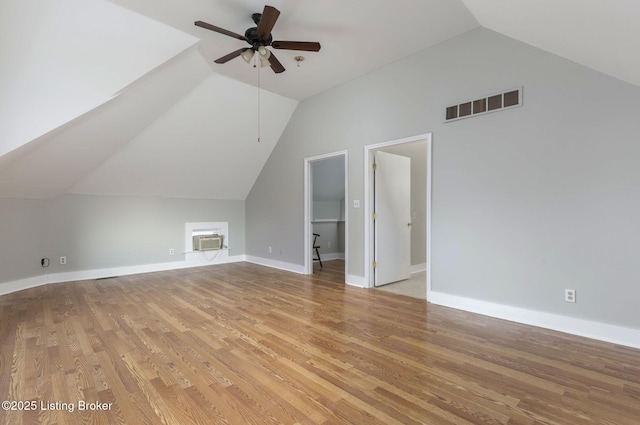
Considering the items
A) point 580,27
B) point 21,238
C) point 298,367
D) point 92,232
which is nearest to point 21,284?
point 21,238

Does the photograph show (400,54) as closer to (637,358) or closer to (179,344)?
(637,358)

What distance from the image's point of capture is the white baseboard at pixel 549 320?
8.29 feet

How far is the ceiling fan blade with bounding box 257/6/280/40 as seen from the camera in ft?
8.24

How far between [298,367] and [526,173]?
2.85 metres

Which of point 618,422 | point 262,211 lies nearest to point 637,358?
point 618,422

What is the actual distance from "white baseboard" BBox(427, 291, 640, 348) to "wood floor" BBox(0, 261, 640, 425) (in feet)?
0.41

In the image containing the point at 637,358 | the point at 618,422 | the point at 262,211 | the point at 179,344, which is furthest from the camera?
the point at 262,211

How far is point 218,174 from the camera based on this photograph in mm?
6090

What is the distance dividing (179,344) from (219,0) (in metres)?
3.20

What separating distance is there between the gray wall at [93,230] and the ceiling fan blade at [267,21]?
13.8 feet

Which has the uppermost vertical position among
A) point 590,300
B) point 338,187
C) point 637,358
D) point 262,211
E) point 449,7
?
point 449,7

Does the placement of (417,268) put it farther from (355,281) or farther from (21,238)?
(21,238)

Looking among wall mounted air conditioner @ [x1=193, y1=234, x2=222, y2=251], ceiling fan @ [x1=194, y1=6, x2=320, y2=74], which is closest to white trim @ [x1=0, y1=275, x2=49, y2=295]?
wall mounted air conditioner @ [x1=193, y1=234, x2=222, y2=251]

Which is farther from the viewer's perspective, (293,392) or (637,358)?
(637,358)
